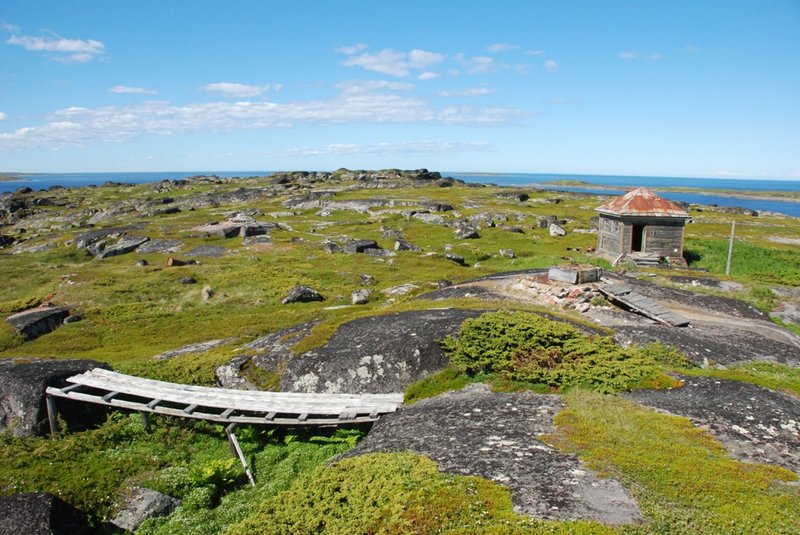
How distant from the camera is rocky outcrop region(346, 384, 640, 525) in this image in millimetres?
10531

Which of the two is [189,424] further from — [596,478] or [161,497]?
[596,478]

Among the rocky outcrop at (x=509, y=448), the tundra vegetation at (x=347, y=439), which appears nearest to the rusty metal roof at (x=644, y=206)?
the tundra vegetation at (x=347, y=439)

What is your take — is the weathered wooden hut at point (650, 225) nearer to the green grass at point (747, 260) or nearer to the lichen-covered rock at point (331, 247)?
the green grass at point (747, 260)

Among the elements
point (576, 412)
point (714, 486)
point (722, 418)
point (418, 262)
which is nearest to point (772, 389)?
point (722, 418)

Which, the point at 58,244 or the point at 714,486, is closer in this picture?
the point at 714,486

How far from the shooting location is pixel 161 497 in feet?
49.7

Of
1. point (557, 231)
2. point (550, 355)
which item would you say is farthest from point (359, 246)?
point (550, 355)

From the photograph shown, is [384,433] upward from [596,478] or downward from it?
downward

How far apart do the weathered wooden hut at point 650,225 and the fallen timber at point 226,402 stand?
37.9 m

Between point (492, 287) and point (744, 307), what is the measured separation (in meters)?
15.3

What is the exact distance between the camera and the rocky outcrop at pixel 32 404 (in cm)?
1925

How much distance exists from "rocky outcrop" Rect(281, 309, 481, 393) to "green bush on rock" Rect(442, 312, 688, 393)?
1.07m

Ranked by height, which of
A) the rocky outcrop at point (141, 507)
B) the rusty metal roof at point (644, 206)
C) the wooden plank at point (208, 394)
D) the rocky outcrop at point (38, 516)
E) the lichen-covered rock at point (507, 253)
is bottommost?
the rocky outcrop at point (141, 507)

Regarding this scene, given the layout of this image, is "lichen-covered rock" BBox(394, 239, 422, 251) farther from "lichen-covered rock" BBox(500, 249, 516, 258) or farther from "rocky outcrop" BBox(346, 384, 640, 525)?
"rocky outcrop" BBox(346, 384, 640, 525)
